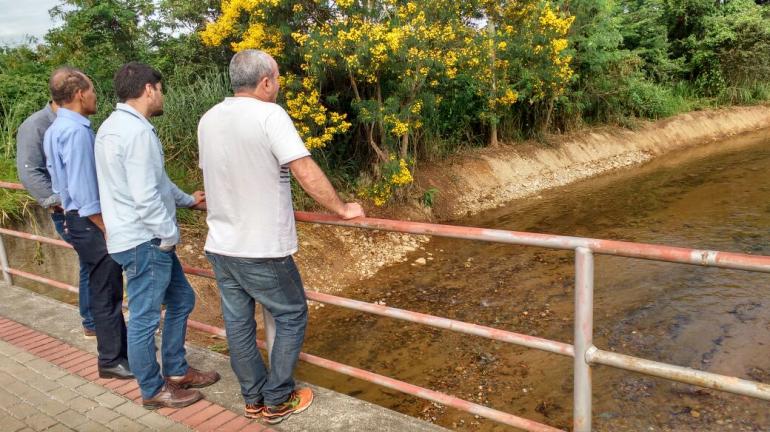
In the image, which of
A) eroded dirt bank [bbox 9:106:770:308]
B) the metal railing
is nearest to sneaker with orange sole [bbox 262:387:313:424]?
the metal railing

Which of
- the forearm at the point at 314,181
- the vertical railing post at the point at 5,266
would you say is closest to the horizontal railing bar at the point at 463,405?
the forearm at the point at 314,181

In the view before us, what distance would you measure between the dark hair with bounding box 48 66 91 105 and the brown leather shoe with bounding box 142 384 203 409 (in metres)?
1.72

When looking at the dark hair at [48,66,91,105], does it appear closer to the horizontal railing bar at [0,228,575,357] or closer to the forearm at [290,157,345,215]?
the forearm at [290,157,345,215]

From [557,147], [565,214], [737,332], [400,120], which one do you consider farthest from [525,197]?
[737,332]

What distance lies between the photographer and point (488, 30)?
1055cm

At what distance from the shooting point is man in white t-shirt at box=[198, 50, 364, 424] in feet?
8.02

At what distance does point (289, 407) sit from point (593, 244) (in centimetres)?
173

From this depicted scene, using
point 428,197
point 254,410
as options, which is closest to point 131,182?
point 254,410

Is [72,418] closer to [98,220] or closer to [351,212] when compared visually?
[98,220]

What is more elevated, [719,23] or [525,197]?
[719,23]

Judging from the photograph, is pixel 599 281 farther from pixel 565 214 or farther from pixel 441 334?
pixel 565 214

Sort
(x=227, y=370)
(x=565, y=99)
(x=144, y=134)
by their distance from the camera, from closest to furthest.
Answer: (x=144, y=134), (x=227, y=370), (x=565, y=99)

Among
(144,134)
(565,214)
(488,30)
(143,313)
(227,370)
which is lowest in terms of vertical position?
(565,214)

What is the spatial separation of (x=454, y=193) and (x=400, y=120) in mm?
2876
